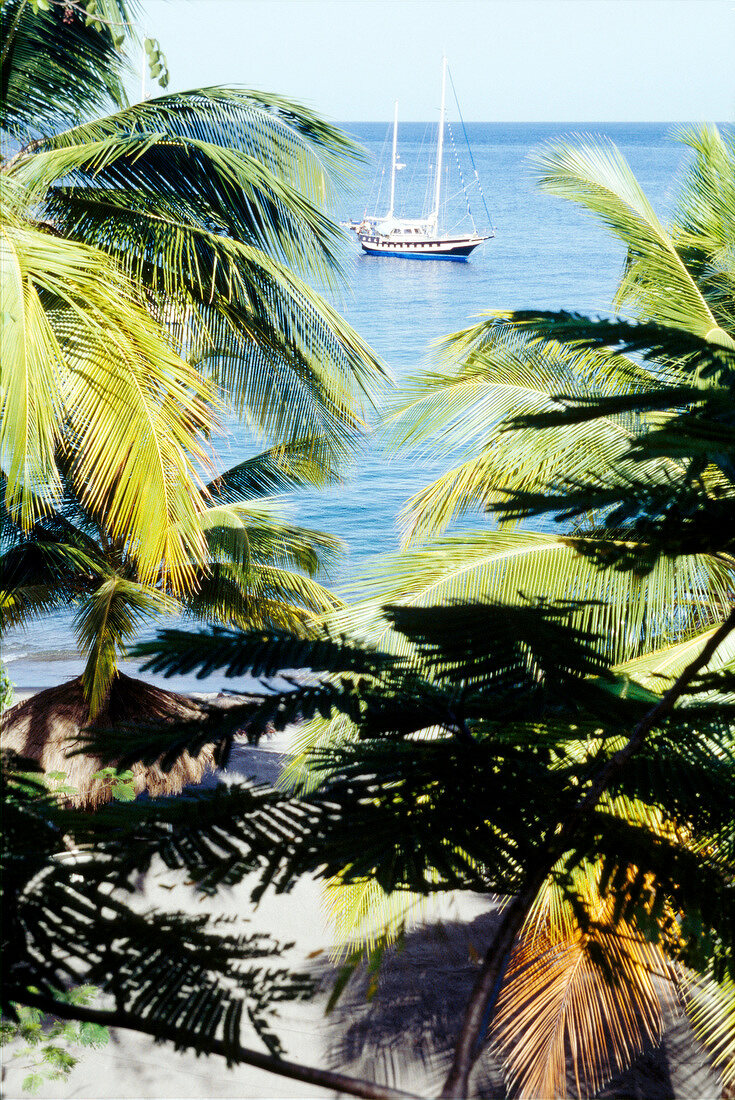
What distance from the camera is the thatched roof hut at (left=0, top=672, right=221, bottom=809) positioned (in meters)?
5.96

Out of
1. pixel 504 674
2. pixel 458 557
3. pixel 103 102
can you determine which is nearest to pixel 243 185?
pixel 103 102

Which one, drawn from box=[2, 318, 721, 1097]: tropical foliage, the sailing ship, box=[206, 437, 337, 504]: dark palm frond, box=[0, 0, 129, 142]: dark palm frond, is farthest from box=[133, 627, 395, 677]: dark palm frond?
the sailing ship

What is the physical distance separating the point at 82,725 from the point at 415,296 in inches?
1407

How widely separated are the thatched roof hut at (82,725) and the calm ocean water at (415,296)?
2052 mm

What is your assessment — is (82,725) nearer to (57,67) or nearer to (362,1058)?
(362,1058)

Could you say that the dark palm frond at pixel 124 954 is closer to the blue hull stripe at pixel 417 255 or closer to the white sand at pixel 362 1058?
the white sand at pixel 362 1058

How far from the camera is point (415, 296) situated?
39.4m

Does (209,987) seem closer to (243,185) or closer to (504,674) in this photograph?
(504,674)

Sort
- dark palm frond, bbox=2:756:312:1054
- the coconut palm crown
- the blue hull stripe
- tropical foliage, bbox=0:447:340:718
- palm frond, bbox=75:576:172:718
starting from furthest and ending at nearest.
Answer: the blue hull stripe, tropical foliage, bbox=0:447:340:718, palm frond, bbox=75:576:172:718, the coconut palm crown, dark palm frond, bbox=2:756:312:1054

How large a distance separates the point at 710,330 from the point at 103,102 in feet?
14.4

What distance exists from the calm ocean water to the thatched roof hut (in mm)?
2052

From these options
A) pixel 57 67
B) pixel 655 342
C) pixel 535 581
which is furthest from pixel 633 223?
pixel 655 342

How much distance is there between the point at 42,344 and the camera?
4023 millimetres

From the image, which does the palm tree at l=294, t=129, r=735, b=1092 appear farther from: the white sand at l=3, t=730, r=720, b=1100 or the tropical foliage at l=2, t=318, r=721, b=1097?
the white sand at l=3, t=730, r=720, b=1100
